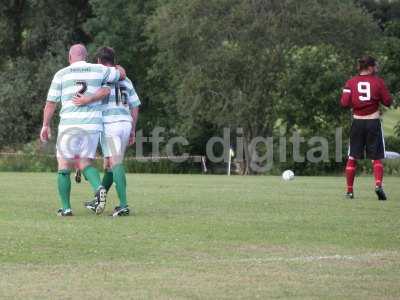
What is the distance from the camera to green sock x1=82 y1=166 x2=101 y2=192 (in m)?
13.0

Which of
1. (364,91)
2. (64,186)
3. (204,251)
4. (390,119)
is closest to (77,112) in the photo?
(64,186)

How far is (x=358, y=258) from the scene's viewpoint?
920 cm

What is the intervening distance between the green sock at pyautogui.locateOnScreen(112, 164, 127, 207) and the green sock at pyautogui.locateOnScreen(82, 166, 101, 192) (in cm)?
27

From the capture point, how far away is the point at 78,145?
13250 millimetres

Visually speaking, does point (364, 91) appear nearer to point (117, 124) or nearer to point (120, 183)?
point (117, 124)

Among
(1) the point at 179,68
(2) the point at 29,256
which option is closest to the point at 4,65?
(1) the point at 179,68

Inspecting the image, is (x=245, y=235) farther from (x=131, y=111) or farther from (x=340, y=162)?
(x=340, y=162)

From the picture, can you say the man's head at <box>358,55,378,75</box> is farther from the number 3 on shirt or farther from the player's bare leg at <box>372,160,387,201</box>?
the player's bare leg at <box>372,160,387,201</box>

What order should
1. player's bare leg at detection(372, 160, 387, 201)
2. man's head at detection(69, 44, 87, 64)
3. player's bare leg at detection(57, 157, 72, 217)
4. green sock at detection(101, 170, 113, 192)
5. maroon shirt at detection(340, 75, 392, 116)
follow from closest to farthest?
1. man's head at detection(69, 44, 87, 64)
2. player's bare leg at detection(57, 157, 72, 217)
3. green sock at detection(101, 170, 113, 192)
4. maroon shirt at detection(340, 75, 392, 116)
5. player's bare leg at detection(372, 160, 387, 201)

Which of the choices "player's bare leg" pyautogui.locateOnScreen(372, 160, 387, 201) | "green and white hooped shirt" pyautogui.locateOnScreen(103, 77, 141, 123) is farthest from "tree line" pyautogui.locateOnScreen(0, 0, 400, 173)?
"green and white hooped shirt" pyautogui.locateOnScreen(103, 77, 141, 123)

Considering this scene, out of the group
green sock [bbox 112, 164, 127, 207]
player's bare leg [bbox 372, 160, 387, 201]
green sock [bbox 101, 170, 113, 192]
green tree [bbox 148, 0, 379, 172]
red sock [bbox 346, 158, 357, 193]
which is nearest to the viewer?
green sock [bbox 112, 164, 127, 207]

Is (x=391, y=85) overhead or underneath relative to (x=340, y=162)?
overhead

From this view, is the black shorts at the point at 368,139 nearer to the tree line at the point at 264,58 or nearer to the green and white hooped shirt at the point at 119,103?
the green and white hooped shirt at the point at 119,103

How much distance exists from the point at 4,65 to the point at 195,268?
53.6 meters
